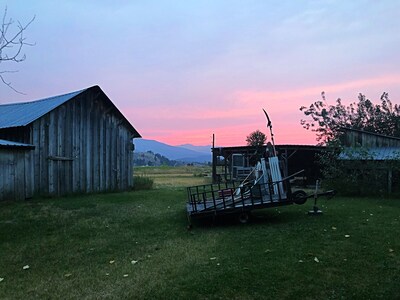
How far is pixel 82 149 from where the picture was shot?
16.4m

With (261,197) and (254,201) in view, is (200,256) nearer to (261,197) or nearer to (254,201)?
(261,197)

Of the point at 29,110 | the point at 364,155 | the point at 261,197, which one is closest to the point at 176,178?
the point at 29,110

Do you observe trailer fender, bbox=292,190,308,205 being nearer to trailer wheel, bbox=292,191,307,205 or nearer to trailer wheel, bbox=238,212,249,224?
trailer wheel, bbox=292,191,307,205

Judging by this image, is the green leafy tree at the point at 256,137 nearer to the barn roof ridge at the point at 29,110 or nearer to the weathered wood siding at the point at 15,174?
the barn roof ridge at the point at 29,110

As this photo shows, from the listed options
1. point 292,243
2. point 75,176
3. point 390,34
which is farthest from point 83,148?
point 390,34

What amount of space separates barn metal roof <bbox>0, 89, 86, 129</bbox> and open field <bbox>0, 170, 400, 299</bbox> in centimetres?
540

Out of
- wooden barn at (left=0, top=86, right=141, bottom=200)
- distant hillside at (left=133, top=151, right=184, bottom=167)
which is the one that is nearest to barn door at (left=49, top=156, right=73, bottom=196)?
wooden barn at (left=0, top=86, right=141, bottom=200)

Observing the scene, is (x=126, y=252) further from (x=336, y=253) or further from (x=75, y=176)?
(x=75, y=176)

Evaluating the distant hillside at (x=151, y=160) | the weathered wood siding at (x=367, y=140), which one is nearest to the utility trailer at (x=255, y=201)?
the weathered wood siding at (x=367, y=140)

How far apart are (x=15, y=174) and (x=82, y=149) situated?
149 inches

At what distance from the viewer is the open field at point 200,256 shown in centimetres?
440

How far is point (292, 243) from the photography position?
6578mm

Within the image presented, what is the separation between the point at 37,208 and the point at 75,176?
4.48 m

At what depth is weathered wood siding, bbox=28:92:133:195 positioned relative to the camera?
48.1 feet
